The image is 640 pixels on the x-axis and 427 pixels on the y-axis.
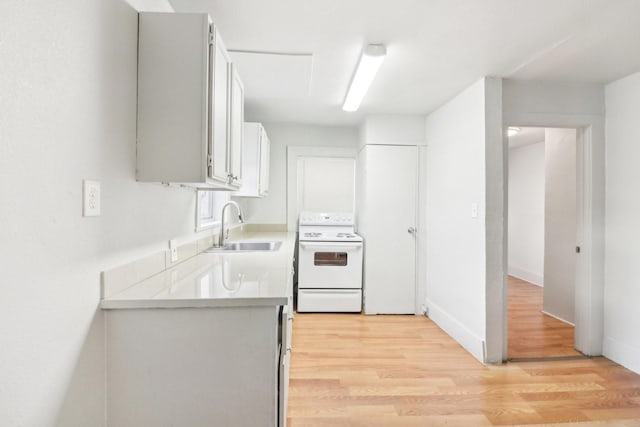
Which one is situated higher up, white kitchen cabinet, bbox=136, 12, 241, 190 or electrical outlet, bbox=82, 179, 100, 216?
white kitchen cabinet, bbox=136, 12, 241, 190

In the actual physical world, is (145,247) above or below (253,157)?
below

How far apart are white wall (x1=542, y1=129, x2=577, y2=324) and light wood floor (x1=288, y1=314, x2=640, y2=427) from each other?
1.01 meters

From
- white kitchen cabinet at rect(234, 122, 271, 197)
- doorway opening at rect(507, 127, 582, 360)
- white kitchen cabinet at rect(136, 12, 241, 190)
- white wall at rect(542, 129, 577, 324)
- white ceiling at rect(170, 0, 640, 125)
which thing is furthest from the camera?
white wall at rect(542, 129, 577, 324)

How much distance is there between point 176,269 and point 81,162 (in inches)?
32.0

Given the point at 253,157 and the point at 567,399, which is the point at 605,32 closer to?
the point at 567,399

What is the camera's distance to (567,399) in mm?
2078

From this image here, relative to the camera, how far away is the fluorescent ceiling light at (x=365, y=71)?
209 centimetres

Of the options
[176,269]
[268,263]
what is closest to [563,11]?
[268,263]

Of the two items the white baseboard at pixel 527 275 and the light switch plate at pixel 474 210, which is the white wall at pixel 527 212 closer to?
the white baseboard at pixel 527 275

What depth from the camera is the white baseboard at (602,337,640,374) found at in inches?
95.0

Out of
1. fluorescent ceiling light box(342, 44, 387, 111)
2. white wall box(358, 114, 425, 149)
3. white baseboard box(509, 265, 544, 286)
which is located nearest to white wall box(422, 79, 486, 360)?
white wall box(358, 114, 425, 149)

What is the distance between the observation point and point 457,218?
3.05 metres

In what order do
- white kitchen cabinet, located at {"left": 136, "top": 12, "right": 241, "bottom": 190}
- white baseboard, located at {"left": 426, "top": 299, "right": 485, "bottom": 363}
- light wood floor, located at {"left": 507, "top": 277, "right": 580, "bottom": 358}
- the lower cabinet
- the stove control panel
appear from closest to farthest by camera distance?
the lower cabinet
white kitchen cabinet, located at {"left": 136, "top": 12, "right": 241, "bottom": 190}
white baseboard, located at {"left": 426, "top": 299, "right": 485, "bottom": 363}
light wood floor, located at {"left": 507, "top": 277, "right": 580, "bottom": 358}
the stove control panel

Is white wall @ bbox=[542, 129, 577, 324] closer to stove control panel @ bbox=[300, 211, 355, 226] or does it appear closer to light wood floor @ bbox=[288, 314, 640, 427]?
light wood floor @ bbox=[288, 314, 640, 427]
